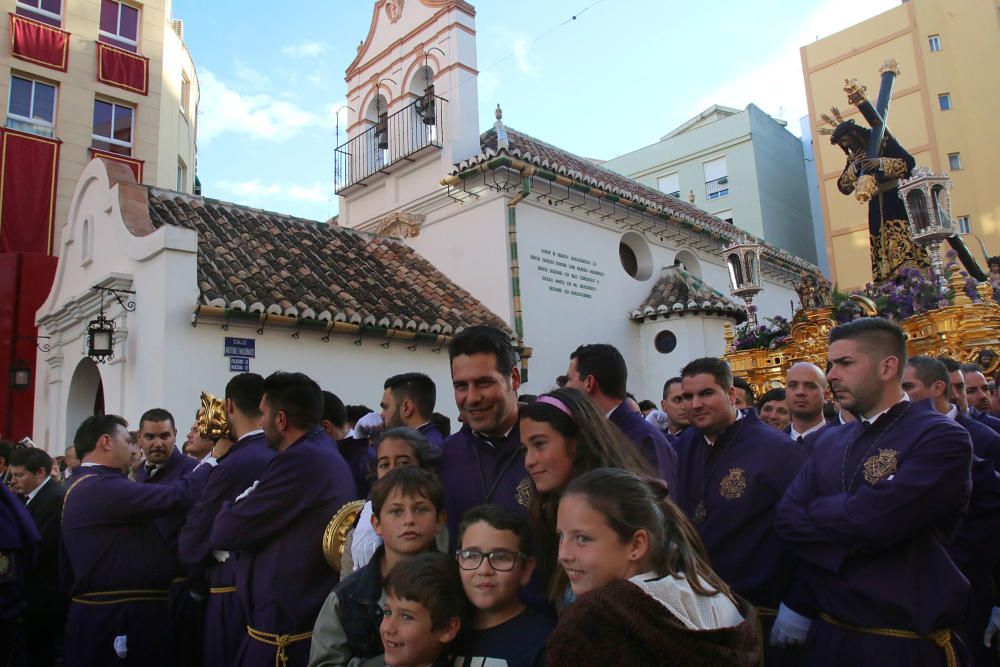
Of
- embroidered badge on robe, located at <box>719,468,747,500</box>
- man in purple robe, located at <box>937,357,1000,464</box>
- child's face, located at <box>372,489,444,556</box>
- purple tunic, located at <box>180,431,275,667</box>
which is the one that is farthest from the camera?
man in purple robe, located at <box>937,357,1000,464</box>

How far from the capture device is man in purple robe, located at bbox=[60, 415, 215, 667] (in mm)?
4637

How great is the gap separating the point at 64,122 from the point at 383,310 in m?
13.4

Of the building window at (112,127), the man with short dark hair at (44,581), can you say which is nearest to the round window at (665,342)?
the man with short dark hair at (44,581)

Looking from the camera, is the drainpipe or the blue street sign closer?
the blue street sign

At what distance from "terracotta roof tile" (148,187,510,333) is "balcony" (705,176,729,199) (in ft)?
58.6

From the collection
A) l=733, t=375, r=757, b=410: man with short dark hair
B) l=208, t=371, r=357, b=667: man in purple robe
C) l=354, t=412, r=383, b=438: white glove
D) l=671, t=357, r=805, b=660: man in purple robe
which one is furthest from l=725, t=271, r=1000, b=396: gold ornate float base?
l=208, t=371, r=357, b=667: man in purple robe

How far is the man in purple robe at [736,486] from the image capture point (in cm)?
363

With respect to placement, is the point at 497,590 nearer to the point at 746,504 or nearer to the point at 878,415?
the point at 746,504

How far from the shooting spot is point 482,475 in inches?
131

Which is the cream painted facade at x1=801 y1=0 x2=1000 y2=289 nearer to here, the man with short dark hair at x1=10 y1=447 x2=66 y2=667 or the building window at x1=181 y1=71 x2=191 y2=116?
the building window at x1=181 y1=71 x2=191 y2=116

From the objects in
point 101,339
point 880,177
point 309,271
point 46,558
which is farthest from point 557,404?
point 880,177

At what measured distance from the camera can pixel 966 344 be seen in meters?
7.72

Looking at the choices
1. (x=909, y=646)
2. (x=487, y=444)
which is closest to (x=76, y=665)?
(x=487, y=444)

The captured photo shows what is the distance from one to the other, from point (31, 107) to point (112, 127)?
2.05 metres
